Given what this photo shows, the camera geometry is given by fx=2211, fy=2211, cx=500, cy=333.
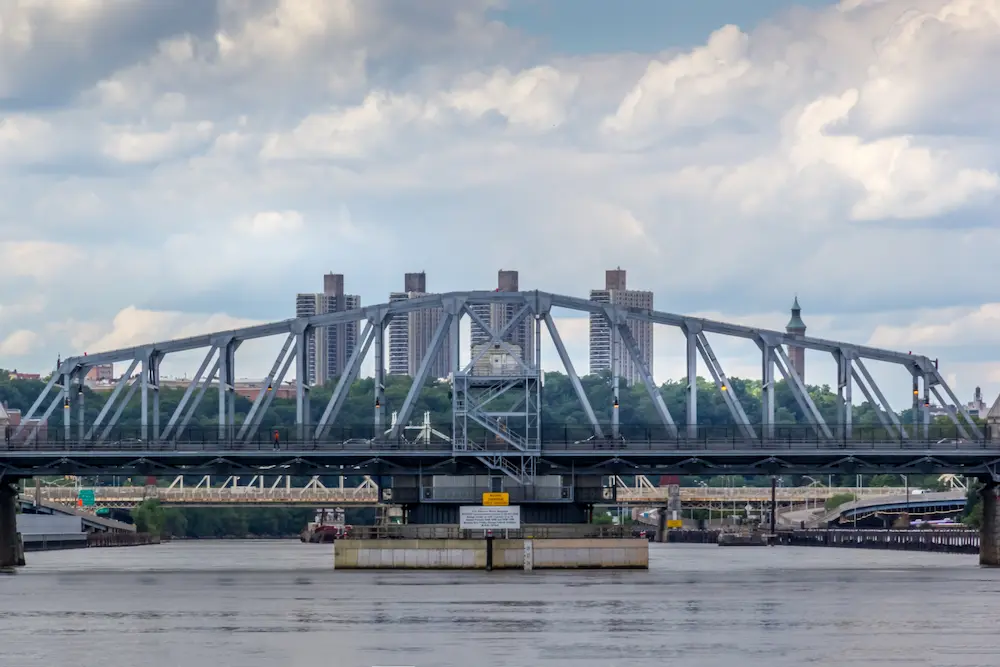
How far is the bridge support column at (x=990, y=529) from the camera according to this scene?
479 feet

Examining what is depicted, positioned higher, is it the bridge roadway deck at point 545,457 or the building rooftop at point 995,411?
the building rooftop at point 995,411

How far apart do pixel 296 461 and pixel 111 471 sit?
14058 mm

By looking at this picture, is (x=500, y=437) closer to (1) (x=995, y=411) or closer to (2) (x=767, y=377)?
(2) (x=767, y=377)

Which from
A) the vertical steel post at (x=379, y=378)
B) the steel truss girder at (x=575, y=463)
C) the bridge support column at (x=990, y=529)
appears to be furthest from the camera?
the vertical steel post at (x=379, y=378)

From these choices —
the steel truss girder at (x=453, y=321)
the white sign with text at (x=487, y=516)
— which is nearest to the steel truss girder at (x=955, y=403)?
the steel truss girder at (x=453, y=321)

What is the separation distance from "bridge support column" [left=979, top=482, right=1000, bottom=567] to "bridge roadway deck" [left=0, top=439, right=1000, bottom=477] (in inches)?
104

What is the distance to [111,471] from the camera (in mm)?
148125

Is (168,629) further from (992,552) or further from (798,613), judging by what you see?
(992,552)

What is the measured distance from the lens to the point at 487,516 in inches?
A: 5379

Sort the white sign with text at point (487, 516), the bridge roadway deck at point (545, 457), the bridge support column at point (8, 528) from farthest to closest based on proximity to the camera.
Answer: the bridge support column at point (8, 528) → the bridge roadway deck at point (545, 457) → the white sign with text at point (487, 516)

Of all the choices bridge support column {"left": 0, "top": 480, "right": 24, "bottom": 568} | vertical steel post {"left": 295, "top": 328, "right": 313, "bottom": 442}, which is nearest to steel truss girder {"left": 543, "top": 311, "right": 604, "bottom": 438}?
vertical steel post {"left": 295, "top": 328, "right": 313, "bottom": 442}

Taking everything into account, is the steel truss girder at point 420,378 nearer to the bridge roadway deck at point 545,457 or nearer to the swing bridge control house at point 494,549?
the bridge roadway deck at point 545,457

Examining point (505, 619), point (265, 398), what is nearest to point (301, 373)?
point (265, 398)

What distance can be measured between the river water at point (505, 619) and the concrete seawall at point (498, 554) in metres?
1.63
